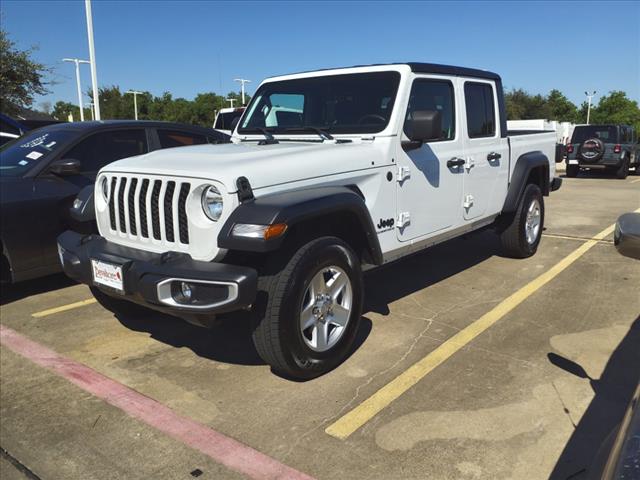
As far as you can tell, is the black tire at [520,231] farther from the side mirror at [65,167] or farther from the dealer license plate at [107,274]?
the side mirror at [65,167]

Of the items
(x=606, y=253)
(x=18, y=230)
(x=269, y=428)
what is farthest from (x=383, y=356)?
(x=606, y=253)

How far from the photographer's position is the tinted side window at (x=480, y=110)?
16.6ft

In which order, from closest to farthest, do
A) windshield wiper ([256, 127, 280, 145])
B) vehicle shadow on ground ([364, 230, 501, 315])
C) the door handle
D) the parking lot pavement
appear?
the parking lot pavement < windshield wiper ([256, 127, 280, 145]) < the door handle < vehicle shadow on ground ([364, 230, 501, 315])

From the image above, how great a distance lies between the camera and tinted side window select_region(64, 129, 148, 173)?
541cm

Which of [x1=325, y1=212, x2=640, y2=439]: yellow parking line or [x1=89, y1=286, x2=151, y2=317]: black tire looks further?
[x1=89, y1=286, x2=151, y2=317]: black tire

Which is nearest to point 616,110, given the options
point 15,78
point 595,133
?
point 595,133

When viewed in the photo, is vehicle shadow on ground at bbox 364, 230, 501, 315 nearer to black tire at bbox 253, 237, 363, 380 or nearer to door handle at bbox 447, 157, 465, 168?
door handle at bbox 447, 157, 465, 168

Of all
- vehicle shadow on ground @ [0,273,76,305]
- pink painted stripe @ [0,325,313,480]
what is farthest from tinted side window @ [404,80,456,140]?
vehicle shadow on ground @ [0,273,76,305]

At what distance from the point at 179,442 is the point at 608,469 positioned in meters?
2.15

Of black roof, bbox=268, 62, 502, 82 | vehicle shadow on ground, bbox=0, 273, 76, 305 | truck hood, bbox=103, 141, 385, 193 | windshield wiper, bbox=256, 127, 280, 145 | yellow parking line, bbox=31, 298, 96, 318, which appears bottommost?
vehicle shadow on ground, bbox=0, 273, 76, 305

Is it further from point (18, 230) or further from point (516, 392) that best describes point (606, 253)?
point (18, 230)

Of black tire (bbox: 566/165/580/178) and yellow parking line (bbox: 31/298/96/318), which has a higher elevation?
black tire (bbox: 566/165/580/178)

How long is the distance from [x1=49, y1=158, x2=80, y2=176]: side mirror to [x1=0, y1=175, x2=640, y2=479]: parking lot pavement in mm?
1214

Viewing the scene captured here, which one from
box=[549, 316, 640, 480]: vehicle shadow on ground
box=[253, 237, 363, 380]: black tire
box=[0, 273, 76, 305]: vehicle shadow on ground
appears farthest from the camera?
box=[0, 273, 76, 305]: vehicle shadow on ground
